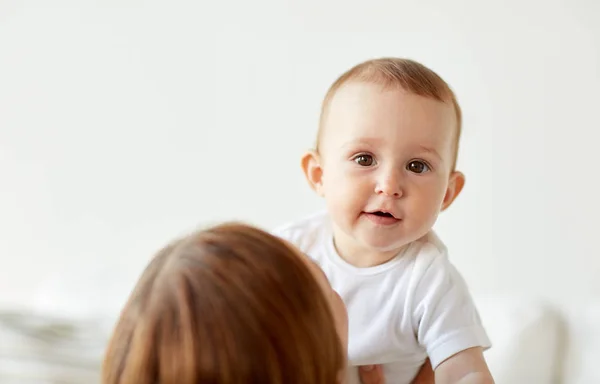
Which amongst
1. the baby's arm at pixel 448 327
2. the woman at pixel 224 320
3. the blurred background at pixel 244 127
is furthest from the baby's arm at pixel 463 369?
the blurred background at pixel 244 127

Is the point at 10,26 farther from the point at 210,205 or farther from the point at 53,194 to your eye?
the point at 210,205

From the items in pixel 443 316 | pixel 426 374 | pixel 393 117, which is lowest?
pixel 426 374

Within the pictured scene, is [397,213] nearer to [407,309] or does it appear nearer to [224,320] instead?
[407,309]

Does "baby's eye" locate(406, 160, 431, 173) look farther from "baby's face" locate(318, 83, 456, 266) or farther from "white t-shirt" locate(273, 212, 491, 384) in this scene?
"white t-shirt" locate(273, 212, 491, 384)

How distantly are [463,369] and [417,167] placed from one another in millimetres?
264

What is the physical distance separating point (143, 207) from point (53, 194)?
0.77 feet

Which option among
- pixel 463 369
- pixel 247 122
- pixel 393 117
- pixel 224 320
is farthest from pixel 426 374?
pixel 247 122

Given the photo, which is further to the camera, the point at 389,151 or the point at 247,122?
the point at 247,122

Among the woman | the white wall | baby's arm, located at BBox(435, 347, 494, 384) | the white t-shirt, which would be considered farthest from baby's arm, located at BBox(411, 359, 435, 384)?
the white wall

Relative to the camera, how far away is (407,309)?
3.47 feet

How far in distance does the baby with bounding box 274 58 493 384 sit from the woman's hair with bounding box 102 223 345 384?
0.34 m

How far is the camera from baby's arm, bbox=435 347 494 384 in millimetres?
1010

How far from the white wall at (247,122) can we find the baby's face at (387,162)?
2.02ft

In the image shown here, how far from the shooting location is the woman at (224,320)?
2.12 ft
